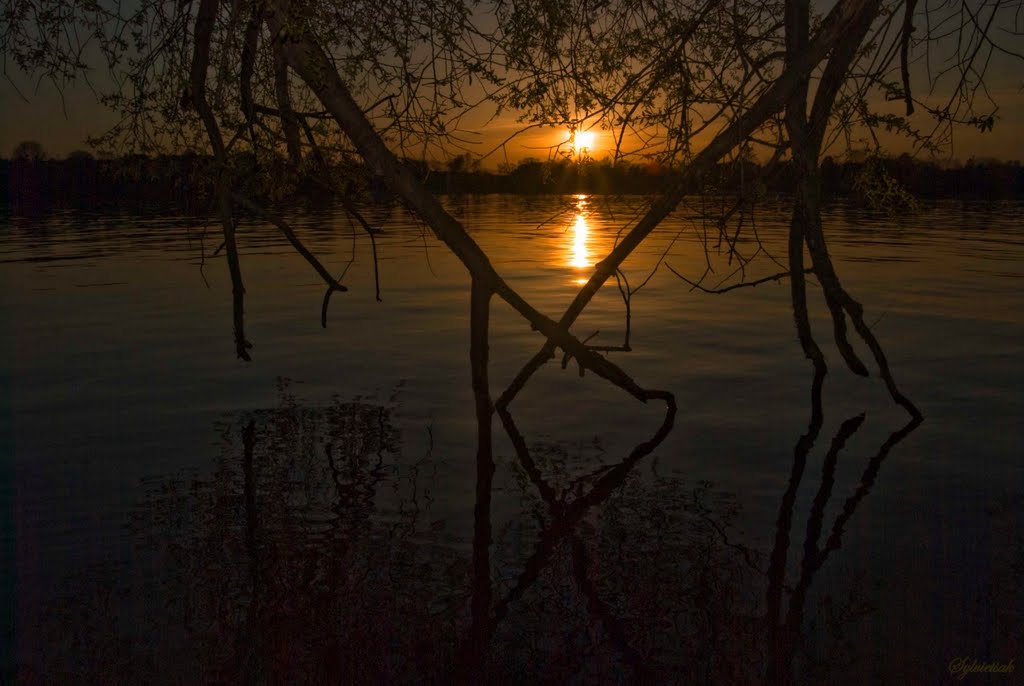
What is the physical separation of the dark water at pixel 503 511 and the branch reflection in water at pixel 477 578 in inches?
1.2

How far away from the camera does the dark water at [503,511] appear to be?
658cm

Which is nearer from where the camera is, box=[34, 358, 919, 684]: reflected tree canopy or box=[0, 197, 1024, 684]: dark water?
box=[34, 358, 919, 684]: reflected tree canopy

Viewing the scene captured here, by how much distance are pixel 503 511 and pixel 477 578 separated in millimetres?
1551

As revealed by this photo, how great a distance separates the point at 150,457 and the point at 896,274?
27.5m

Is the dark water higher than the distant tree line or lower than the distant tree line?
lower

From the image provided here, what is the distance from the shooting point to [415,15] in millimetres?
9672

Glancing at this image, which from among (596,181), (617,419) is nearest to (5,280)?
(617,419)

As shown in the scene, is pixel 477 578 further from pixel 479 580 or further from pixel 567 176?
pixel 567 176

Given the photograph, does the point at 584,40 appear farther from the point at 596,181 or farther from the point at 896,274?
the point at 896,274

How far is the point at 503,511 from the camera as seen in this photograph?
927 centimetres

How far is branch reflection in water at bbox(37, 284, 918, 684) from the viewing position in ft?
21.0

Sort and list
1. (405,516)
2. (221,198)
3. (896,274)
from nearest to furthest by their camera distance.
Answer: (405,516) < (221,198) < (896,274)

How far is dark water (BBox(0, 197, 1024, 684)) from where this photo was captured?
6578mm

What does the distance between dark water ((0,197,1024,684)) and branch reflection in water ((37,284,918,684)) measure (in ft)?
0.10
